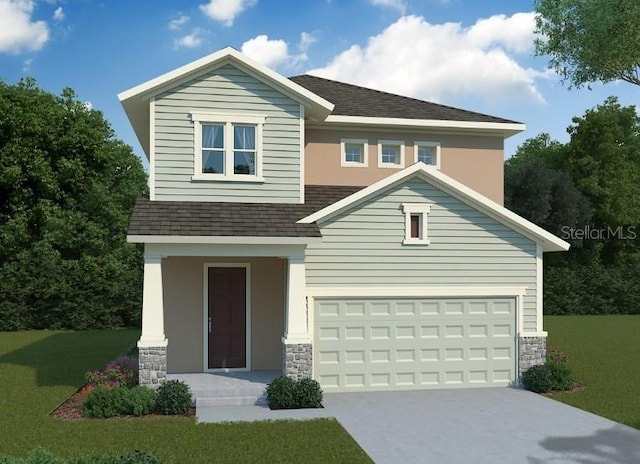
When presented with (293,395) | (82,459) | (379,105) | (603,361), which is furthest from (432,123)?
(82,459)

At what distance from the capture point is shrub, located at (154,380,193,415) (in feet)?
40.4

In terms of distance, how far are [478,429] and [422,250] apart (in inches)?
191

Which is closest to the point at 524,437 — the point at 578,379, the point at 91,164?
the point at 578,379

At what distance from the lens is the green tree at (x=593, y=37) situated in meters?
25.2

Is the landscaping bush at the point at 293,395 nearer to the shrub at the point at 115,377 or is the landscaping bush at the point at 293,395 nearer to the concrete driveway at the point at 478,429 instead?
the concrete driveway at the point at 478,429

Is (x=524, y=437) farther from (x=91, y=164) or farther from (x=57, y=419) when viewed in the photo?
(x=91, y=164)

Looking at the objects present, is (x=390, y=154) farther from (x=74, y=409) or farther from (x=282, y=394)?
(x=74, y=409)

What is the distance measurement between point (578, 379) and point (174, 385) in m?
10.0

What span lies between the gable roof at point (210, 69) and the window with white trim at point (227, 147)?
0.89 m

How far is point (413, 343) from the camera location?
14.9 m

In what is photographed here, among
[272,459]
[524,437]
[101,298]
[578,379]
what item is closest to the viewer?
[272,459]

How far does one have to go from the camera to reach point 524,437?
10633mm

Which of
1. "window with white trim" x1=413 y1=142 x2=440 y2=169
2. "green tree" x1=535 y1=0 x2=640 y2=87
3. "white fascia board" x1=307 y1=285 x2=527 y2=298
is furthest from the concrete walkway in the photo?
"green tree" x1=535 y1=0 x2=640 y2=87

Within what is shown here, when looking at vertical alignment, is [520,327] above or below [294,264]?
below
